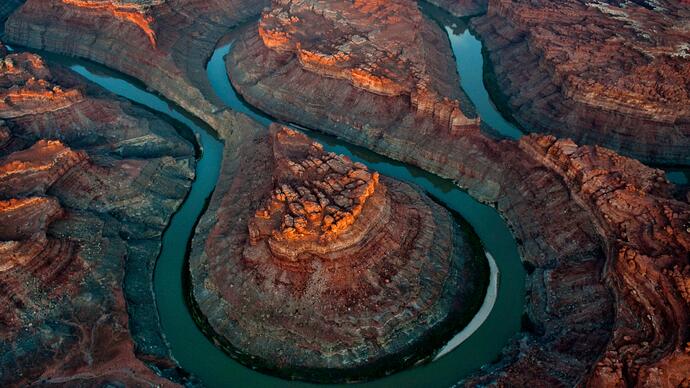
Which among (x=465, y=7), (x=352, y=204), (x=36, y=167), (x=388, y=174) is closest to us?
(x=352, y=204)

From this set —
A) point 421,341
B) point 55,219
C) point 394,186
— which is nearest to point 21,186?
point 55,219

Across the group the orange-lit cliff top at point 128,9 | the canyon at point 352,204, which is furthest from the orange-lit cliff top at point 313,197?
the orange-lit cliff top at point 128,9

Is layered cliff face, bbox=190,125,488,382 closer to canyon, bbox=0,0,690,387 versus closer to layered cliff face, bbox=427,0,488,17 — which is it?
canyon, bbox=0,0,690,387

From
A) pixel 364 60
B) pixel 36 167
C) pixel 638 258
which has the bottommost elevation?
pixel 36 167

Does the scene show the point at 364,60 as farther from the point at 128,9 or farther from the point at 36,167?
the point at 36,167

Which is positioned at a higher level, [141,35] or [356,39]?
[356,39]

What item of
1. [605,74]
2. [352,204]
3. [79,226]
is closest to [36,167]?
[79,226]

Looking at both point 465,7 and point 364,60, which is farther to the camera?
point 465,7
